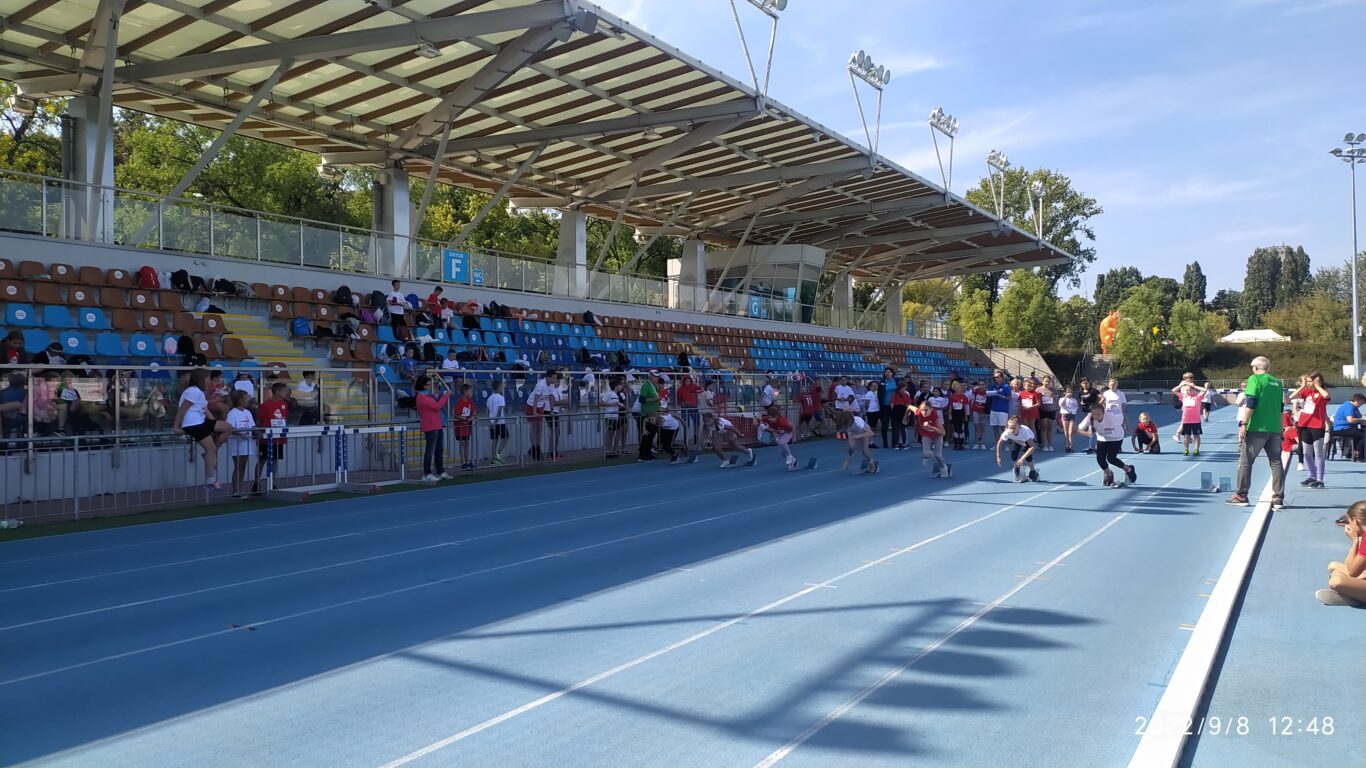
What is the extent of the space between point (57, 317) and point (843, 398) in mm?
15818

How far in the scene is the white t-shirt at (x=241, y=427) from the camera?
1356 cm

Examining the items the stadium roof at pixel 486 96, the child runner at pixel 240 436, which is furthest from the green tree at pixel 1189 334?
the child runner at pixel 240 436

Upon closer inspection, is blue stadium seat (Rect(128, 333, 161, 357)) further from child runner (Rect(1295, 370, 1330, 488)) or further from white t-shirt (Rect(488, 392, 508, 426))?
child runner (Rect(1295, 370, 1330, 488))

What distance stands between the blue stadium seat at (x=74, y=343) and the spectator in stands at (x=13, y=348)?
24.6 inches

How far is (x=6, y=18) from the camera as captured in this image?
55.3 ft

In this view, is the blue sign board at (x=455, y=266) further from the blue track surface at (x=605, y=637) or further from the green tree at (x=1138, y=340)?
the green tree at (x=1138, y=340)

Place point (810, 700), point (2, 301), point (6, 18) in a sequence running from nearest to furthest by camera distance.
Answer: point (810, 700) → point (2, 301) → point (6, 18)

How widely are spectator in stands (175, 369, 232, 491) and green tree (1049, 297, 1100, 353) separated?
6998 cm

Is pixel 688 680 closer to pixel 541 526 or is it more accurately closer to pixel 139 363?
pixel 541 526

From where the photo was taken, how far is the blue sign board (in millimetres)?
23938

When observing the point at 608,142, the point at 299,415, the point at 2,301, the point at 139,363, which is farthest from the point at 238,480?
the point at 608,142

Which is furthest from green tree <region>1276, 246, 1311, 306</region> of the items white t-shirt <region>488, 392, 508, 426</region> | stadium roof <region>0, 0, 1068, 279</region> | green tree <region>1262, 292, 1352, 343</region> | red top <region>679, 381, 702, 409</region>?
white t-shirt <region>488, 392, 508, 426</region>

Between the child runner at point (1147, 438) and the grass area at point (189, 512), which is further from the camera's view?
the child runner at point (1147, 438)

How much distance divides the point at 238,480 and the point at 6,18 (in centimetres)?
1055
